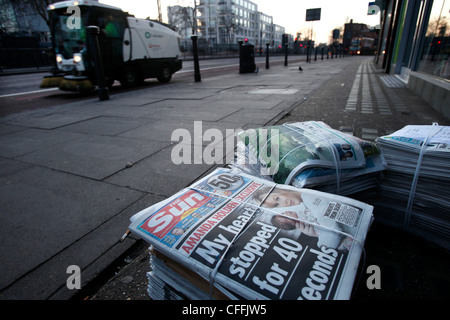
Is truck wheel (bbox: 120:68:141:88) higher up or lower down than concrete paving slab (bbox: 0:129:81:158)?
higher up

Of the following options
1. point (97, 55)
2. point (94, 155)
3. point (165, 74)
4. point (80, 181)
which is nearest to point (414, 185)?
point (80, 181)

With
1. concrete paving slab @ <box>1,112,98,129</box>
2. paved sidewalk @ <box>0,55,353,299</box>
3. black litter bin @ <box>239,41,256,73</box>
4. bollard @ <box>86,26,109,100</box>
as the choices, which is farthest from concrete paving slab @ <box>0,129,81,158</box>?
black litter bin @ <box>239,41,256,73</box>

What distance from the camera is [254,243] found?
93 cm

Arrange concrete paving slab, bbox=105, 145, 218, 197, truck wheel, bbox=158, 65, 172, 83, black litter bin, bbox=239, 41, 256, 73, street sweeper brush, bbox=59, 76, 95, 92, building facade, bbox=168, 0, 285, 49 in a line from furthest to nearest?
1. building facade, bbox=168, 0, 285, 49
2. black litter bin, bbox=239, 41, 256, 73
3. truck wheel, bbox=158, 65, 172, 83
4. street sweeper brush, bbox=59, 76, 95, 92
5. concrete paving slab, bbox=105, 145, 218, 197

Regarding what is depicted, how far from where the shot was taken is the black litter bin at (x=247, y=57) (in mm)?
12695

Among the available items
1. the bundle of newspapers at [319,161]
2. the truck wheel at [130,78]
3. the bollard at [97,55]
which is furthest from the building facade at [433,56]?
the truck wheel at [130,78]

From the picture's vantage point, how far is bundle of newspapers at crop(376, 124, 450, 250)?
1355 millimetres

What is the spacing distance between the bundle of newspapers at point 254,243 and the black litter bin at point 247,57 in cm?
1289

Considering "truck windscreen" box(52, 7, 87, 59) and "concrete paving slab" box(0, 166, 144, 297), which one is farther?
"truck windscreen" box(52, 7, 87, 59)

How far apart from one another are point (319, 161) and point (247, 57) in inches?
500

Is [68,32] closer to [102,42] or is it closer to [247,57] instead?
[102,42]

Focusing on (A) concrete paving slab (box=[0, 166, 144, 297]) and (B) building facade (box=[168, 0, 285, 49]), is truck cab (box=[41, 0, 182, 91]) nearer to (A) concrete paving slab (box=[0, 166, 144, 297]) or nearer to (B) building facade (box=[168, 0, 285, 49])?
(A) concrete paving slab (box=[0, 166, 144, 297])

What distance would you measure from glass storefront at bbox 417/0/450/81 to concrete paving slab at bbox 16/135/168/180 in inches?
234

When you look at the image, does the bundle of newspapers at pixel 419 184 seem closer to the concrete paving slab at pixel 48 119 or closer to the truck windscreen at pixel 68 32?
the concrete paving slab at pixel 48 119
